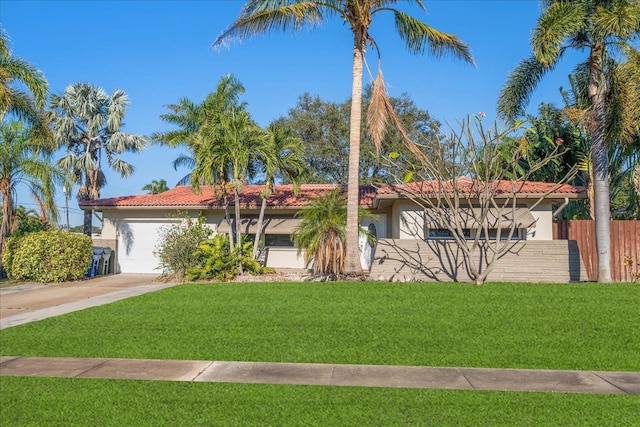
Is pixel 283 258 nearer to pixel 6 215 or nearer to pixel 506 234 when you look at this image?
pixel 506 234

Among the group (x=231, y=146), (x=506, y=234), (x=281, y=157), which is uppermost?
(x=231, y=146)

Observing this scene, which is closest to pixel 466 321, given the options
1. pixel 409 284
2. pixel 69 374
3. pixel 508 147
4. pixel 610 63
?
pixel 409 284

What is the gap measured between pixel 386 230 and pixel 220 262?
6785mm

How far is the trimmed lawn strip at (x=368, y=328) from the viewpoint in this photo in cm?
774

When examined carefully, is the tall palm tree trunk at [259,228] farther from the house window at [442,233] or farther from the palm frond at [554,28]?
the palm frond at [554,28]

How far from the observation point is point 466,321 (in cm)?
982

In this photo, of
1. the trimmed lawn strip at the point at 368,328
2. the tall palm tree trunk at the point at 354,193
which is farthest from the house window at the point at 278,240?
the trimmed lawn strip at the point at 368,328

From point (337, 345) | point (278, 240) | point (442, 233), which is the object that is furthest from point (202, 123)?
point (337, 345)

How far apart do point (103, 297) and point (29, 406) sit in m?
8.66

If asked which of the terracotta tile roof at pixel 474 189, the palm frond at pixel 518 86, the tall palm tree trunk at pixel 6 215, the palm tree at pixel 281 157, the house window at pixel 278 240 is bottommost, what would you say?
the house window at pixel 278 240

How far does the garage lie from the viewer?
21656mm

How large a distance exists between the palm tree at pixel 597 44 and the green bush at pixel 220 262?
1046cm

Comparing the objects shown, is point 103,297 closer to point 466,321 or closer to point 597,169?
point 466,321

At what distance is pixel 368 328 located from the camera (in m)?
9.41
